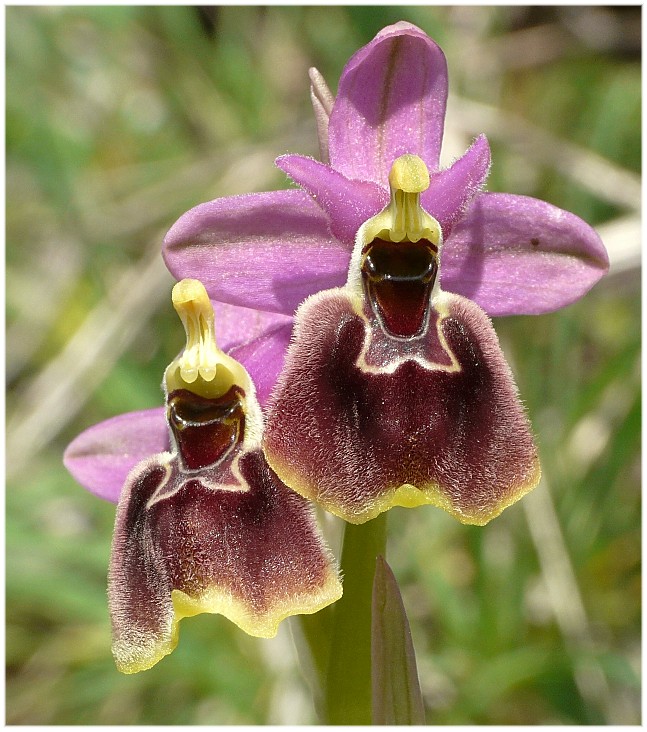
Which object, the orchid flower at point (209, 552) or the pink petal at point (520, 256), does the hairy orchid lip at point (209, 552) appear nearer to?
the orchid flower at point (209, 552)

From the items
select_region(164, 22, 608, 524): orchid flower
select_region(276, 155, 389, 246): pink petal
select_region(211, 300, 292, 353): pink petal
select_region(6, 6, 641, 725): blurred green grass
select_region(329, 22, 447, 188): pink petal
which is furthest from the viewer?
select_region(6, 6, 641, 725): blurred green grass

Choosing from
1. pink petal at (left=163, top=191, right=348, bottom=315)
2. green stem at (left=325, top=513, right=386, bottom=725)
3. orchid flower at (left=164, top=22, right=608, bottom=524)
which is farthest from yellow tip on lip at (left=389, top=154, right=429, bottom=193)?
green stem at (left=325, top=513, right=386, bottom=725)

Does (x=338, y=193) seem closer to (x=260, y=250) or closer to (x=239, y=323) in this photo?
(x=260, y=250)

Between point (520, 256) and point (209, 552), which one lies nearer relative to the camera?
point (209, 552)

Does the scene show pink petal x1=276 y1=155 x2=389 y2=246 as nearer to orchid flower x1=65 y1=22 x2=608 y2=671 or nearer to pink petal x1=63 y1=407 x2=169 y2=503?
orchid flower x1=65 y1=22 x2=608 y2=671

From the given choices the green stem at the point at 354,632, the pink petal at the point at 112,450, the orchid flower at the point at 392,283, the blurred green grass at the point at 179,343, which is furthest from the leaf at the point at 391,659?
the blurred green grass at the point at 179,343

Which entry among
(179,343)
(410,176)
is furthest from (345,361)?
(179,343)

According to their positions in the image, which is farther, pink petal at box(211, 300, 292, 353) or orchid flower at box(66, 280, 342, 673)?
pink petal at box(211, 300, 292, 353)
